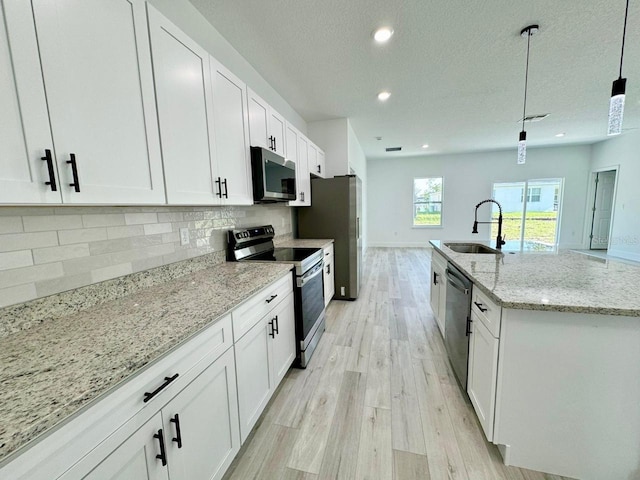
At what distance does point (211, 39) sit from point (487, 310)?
Answer: 9.09 feet

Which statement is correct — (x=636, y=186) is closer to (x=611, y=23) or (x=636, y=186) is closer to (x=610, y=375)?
(x=611, y=23)

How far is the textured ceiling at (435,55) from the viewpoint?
74.9 inches


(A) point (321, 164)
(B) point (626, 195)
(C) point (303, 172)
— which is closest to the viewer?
(C) point (303, 172)

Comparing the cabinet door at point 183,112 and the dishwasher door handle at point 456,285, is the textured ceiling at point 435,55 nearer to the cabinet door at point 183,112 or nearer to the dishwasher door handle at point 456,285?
the cabinet door at point 183,112

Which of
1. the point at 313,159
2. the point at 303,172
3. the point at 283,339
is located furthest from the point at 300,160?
the point at 283,339

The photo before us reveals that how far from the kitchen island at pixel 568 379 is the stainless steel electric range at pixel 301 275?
1.28 metres

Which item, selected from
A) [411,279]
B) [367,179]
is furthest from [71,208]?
[367,179]

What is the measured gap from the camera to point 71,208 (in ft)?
3.84

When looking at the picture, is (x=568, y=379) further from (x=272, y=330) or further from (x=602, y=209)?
(x=602, y=209)

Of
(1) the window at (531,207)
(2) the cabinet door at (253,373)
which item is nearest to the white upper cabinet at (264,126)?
(2) the cabinet door at (253,373)

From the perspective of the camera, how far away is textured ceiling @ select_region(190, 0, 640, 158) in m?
1.90

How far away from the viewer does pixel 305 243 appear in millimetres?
3252

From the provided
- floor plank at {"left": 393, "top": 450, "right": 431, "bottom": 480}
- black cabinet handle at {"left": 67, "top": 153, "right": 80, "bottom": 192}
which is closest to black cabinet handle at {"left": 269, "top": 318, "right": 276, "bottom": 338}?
floor plank at {"left": 393, "top": 450, "right": 431, "bottom": 480}

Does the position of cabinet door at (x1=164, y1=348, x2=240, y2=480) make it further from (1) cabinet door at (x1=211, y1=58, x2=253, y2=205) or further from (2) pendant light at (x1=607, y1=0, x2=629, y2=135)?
(2) pendant light at (x1=607, y1=0, x2=629, y2=135)
